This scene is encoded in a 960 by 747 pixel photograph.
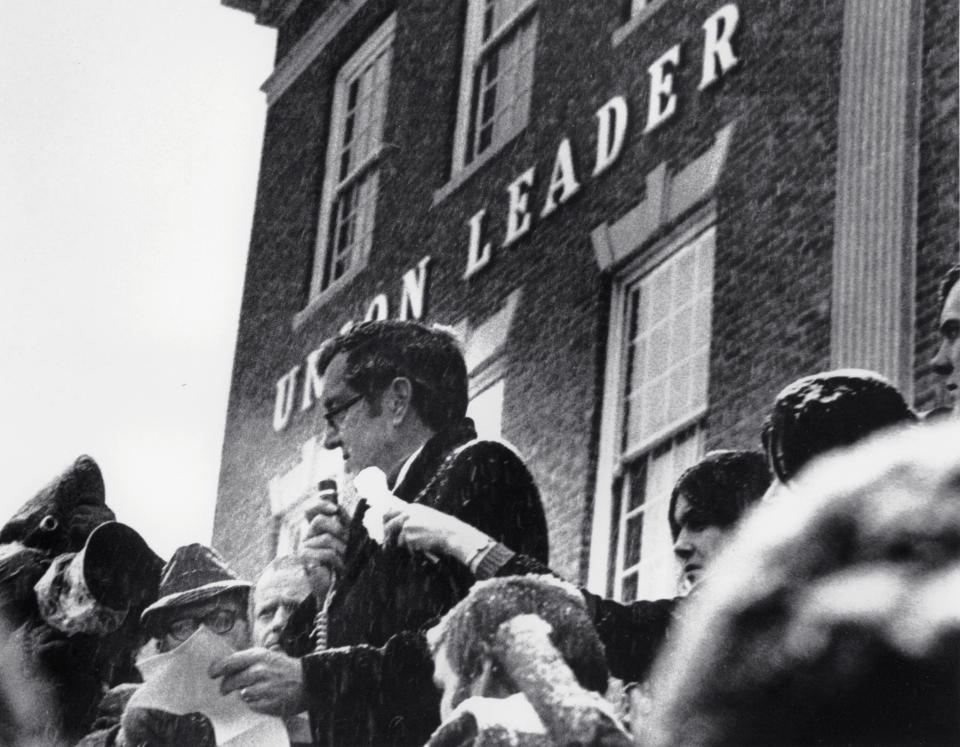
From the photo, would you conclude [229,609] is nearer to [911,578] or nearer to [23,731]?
[23,731]

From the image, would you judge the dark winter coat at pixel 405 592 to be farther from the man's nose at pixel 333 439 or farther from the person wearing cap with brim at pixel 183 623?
the person wearing cap with brim at pixel 183 623

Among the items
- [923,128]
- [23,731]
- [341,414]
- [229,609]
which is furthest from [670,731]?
[23,731]

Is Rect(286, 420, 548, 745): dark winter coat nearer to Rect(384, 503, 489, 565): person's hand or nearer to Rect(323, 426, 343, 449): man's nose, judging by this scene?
Rect(384, 503, 489, 565): person's hand

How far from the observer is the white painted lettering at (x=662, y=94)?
29.9 ft

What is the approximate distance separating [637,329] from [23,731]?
342 cm

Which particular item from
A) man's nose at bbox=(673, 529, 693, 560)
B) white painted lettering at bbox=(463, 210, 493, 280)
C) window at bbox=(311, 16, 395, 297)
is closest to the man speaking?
man's nose at bbox=(673, 529, 693, 560)

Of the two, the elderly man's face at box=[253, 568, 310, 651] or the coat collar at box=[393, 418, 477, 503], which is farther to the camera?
the elderly man's face at box=[253, 568, 310, 651]

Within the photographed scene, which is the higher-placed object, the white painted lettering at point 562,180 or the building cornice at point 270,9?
the building cornice at point 270,9

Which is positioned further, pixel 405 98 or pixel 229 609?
pixel 405 98

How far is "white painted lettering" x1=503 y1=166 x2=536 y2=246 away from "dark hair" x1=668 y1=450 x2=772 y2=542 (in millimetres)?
3083

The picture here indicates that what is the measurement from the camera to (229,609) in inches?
336

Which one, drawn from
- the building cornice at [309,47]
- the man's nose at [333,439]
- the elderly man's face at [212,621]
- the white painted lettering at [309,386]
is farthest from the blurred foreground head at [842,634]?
the building cornice at [309,47]

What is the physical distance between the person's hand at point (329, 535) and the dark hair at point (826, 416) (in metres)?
1.70

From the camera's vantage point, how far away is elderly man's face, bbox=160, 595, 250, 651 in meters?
8.42
